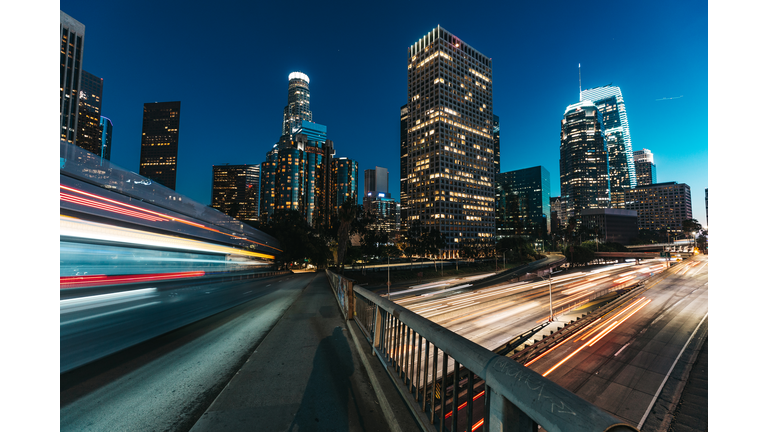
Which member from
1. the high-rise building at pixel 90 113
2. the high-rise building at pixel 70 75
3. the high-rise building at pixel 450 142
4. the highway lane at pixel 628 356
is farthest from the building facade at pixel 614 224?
the high-rise building at pixel 90 113

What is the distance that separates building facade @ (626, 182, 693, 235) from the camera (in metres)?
128

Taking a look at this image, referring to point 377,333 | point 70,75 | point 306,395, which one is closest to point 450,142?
point 377,333

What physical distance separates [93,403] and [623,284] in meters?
74.0

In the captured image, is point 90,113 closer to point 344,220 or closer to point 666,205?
point 344,220

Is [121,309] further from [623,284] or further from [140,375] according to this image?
[623,284]

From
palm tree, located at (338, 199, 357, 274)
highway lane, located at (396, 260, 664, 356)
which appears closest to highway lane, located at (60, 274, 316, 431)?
highway lane, located at (396, 260, 664, 356)

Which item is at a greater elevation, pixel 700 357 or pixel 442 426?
pixel 442 426

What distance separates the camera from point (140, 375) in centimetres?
411

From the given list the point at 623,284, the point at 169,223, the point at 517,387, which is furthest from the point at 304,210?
the point at 517,387

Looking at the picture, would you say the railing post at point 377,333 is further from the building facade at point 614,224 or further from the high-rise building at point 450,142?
the building facade at point 614,224

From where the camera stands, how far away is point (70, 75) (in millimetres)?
74625

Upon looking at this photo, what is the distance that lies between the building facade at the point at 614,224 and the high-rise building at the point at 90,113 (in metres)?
262

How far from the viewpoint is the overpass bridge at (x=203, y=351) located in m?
1.71
